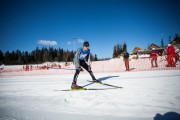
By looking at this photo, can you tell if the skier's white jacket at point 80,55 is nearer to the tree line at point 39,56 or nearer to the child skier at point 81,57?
the child skier at point 81,57

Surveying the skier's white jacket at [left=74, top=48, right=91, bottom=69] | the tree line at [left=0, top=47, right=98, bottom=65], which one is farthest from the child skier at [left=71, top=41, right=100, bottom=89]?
the tree line at [left=0, top=47, right=98, bottom=65]

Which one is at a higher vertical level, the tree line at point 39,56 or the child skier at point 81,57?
the tree line at point 39,56

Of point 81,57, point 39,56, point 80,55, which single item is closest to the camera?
point 80,55

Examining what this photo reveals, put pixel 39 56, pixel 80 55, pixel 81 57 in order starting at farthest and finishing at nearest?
1. pixel 39 56
2. pixel 81 57
3. pixel 80 55

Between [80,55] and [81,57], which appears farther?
[81,57]

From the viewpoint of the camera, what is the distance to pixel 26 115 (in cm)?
255

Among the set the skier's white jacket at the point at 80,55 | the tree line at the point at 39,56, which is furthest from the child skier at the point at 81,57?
the tree line at the point at 39,56

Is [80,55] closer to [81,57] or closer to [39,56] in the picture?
[81,57]

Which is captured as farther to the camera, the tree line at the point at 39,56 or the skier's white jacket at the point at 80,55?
the tree line at the point at 39,56

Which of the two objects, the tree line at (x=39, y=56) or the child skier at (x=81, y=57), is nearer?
the child skier at (x=81, y=57)

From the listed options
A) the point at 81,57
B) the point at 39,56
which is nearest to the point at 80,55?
the point at 81,57

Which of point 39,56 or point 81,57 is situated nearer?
point 81,57

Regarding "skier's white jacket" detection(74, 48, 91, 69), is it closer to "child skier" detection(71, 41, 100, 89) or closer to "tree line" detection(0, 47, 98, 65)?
"child skier" detection(71, 41, 100, 89)

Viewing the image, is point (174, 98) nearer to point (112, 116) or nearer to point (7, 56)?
point (112, 116)
